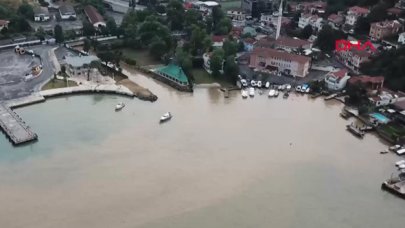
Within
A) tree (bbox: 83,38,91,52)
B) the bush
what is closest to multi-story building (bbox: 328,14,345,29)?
the bush

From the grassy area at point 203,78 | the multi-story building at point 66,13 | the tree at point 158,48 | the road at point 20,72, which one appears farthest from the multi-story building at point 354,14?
the multi-story building at point 66,13

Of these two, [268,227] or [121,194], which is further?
[121,194]

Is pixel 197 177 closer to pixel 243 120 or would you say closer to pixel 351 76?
pixel 243 120

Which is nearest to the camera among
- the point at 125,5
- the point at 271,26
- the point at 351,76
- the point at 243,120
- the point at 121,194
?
the point at 121,194

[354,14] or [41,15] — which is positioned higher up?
[354,14]

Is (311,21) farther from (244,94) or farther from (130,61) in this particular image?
(130,61)

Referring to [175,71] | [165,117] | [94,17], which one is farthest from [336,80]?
[94,17]

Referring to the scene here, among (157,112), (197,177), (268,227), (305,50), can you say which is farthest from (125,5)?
(268,227)

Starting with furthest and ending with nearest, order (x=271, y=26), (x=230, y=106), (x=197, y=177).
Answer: (x=271, y=26)
(x=230, y=106)
(x=197, y=177)
